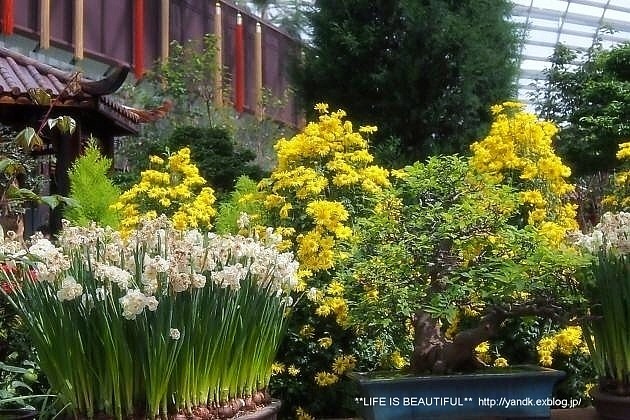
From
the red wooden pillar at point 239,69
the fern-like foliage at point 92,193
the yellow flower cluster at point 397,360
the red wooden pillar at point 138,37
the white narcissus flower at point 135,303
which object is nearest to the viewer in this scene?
the white narcissus flower at point 135,303

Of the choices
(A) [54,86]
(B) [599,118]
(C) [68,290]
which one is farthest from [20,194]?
(B) [599,118]

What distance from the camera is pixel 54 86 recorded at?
207 inches

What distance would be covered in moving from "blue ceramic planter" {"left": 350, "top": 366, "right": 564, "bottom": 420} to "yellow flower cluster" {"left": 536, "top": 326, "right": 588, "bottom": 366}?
539 millimetres

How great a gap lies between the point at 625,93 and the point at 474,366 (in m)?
7.72

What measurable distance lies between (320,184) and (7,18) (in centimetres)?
728

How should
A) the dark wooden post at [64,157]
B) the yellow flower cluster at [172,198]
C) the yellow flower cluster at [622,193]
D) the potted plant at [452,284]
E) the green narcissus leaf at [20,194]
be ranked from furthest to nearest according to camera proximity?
1. the dark wooden post at [64,157]
2. the yellow flower cluster at [622,193]
3. the yellow flower cluster at [172,198]
4. the potted plant at [452,284]
5. the green narcissus leaf at [20,194]

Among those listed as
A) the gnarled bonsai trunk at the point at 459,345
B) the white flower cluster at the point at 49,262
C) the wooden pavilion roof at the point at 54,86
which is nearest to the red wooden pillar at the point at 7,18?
the wooden pavilion roof at the point at 54,86

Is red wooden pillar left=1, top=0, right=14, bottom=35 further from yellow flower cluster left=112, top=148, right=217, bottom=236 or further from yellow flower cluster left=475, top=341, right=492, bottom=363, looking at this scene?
yellow flower cluster left=475, top=341, right=492, bottom=363

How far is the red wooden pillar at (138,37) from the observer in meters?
11.9

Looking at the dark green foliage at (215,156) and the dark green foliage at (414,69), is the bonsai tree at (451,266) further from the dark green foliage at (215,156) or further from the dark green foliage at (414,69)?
the dark green foliage at (215,156)

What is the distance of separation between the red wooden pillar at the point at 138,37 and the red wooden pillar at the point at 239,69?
2.84m

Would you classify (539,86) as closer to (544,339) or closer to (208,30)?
(208,30)

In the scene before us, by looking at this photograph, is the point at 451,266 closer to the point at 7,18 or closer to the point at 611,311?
the point at 611,311

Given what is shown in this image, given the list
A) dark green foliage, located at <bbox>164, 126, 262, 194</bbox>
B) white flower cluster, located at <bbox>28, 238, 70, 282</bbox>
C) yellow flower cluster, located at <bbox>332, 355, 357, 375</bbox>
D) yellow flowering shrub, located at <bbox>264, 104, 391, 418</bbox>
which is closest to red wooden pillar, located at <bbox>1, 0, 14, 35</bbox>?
dark green foliage, located at <bbox>164, 126, 262, 194</bbox>
